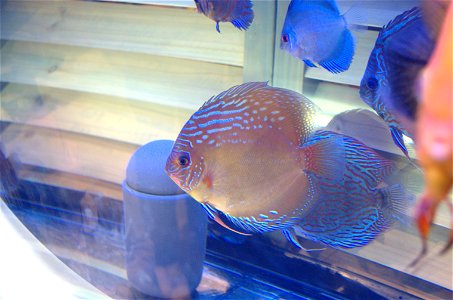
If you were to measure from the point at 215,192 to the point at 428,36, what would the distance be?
1.66 feet

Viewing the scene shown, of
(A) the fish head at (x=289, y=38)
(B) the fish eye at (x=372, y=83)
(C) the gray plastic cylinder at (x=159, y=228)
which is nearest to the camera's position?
(B) the fish eye at (x=372, y=83)

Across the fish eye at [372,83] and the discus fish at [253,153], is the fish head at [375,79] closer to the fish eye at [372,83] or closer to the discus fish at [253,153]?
the fish eye at [372,83]

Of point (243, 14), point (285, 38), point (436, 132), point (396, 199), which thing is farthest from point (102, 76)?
point (436, 132)

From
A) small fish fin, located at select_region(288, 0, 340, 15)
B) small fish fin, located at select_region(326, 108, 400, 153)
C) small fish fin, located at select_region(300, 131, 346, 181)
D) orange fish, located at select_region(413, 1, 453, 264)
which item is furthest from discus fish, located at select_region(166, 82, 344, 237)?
orange fish, located at select_region(413, 1, 453, 264)

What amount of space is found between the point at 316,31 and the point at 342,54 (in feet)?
0.32

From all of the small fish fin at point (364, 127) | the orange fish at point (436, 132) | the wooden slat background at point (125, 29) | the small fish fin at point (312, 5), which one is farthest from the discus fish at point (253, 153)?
the wooden slat background at point (125, 29)

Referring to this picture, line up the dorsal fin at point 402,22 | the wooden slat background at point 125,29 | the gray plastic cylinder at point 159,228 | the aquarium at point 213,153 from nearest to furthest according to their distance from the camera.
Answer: the dorsal fin at point 402,22
the aquarium at point 213,153
the gray plastic cylinder at point 159,228
the wooden slat background at point 125,29

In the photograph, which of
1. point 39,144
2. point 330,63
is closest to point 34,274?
point 330,63

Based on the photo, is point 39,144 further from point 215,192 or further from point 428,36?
point 428,36

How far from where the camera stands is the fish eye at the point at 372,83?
0.70m

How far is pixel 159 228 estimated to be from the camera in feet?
4.63

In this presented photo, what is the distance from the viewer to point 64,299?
104 centimetres

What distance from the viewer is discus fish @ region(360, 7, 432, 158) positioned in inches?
17.5

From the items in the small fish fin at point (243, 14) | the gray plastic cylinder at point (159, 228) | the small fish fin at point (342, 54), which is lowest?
the gray plastic cylinder at point (159, 228)
